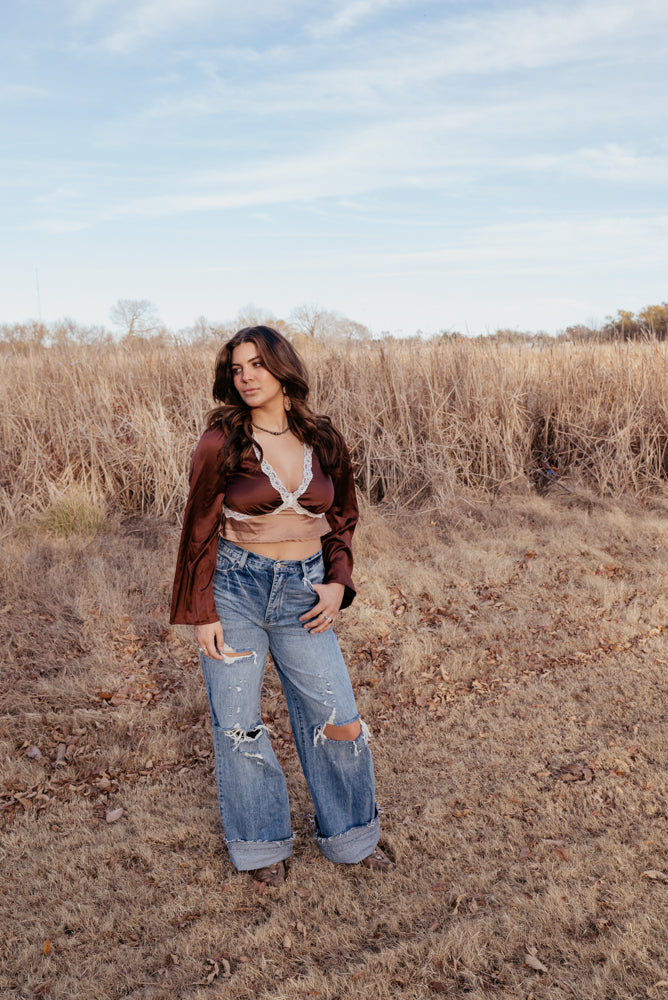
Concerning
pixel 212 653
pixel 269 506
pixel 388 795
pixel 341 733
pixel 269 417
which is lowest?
pixel 388 795

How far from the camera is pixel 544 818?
3.01m

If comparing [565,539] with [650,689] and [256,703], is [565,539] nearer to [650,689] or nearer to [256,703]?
[650,689]

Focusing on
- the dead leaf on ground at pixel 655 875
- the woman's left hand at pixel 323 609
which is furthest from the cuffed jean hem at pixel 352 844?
the dead leaf on ground at pixel 655 875

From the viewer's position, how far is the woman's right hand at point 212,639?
2371mm

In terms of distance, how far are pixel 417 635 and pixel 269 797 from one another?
94.7 inches

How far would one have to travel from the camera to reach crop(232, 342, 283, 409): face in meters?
2.46

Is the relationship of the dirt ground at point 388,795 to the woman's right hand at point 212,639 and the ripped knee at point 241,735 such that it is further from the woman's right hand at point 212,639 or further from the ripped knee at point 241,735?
the woman's right hand at point 212,639

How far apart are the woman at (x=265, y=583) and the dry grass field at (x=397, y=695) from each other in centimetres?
43

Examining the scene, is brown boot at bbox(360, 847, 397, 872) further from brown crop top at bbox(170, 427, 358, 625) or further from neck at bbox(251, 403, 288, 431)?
neck at bbox(251, 403, 288, 431)

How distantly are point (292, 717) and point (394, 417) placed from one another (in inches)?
222

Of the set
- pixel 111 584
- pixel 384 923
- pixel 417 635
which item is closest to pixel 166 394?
pixel 111 584

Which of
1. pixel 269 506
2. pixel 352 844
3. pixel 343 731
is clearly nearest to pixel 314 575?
pixel 269 506

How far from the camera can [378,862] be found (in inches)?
110

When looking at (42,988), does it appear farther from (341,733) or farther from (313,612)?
(313,612)
